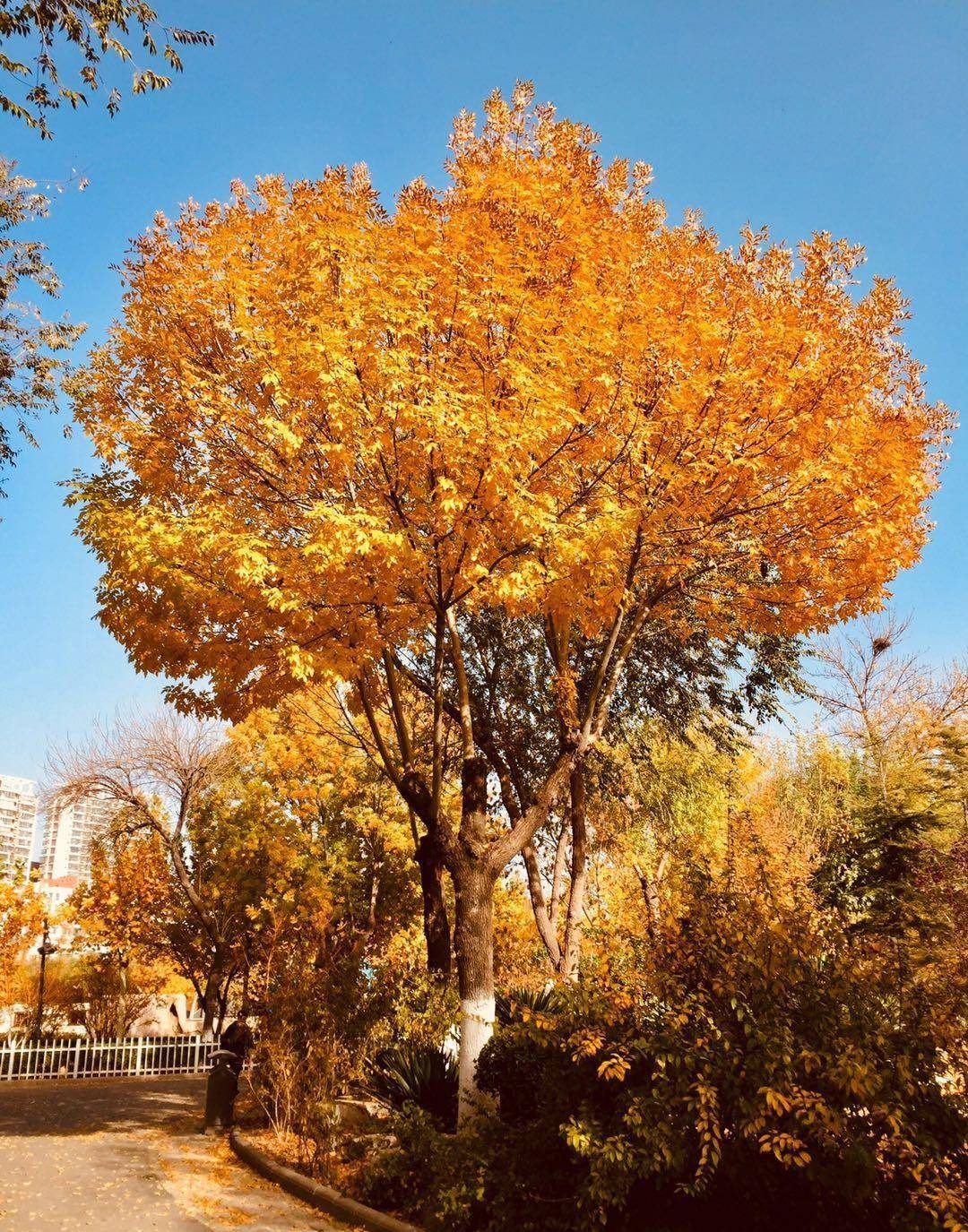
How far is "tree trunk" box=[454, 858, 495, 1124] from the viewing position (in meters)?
7.24

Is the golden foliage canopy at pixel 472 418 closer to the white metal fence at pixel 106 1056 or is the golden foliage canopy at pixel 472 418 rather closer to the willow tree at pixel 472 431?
the willow tree at pixel 472 431

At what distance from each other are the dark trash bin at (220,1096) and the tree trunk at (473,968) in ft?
14.0

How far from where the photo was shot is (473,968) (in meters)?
7.65

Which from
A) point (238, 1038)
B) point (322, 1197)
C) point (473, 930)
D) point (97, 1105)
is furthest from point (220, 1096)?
point (473, 930)

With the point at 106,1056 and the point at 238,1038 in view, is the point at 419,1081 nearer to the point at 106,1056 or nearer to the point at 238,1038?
the point at 238,1038

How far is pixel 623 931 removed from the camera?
18.7 ft

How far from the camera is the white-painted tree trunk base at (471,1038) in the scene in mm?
7113

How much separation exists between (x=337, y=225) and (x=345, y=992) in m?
7.64

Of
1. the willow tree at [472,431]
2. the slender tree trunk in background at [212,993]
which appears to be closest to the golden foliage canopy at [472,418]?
the willow tree at [472,431]

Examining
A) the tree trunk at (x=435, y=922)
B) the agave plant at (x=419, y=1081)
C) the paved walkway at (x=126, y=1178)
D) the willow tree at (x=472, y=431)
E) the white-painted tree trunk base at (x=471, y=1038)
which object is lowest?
the paved walkway at (x=126, y=1178)

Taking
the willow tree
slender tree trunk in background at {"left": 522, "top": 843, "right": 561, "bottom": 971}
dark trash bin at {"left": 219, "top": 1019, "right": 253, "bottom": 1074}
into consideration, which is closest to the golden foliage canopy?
the willow tree

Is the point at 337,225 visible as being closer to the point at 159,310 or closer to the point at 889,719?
the point at 159,310

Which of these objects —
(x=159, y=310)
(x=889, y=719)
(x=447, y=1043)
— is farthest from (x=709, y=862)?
(x=889, y=719)

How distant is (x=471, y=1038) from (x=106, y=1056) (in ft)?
52.8
